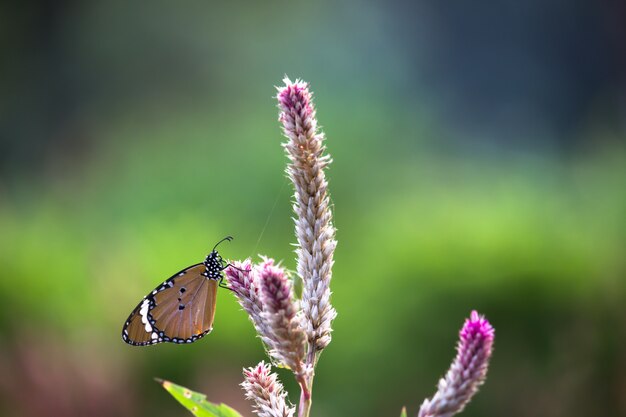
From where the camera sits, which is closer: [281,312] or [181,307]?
[281,312]

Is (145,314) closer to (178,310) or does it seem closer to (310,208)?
(178,310)

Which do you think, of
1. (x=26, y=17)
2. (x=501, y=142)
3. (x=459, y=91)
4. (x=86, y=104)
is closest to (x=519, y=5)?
(x=459, y=91)

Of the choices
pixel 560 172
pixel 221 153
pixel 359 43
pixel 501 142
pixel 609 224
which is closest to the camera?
pixel 609 224

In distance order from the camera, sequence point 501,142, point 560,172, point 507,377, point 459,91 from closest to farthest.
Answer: point 507,377
point 560,172
point 501,142
point 459,91

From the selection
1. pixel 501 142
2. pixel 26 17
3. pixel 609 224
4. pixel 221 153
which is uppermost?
pixel 26 17

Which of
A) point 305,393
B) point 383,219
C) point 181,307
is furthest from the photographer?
point 383,219

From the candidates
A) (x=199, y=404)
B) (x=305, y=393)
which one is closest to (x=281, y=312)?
(x=305, y=393)

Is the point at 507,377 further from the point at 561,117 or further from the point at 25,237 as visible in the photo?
the point at 561,117
